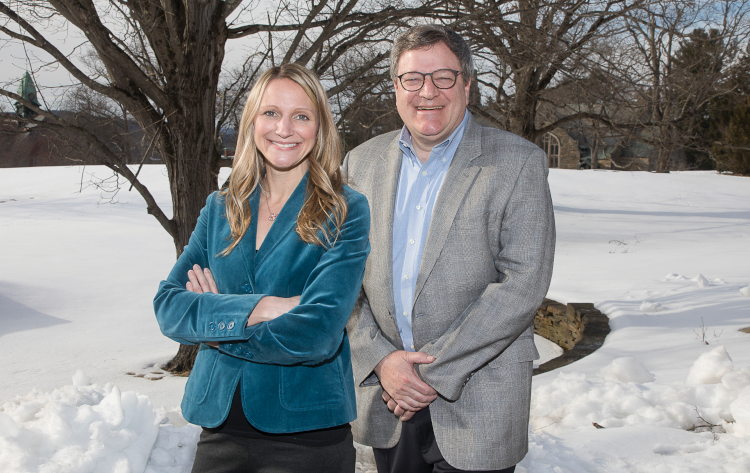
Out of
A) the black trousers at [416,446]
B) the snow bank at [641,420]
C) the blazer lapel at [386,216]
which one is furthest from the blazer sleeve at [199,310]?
the snow bank at [641,420]

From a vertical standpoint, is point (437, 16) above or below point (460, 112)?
above

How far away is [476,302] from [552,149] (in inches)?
1589

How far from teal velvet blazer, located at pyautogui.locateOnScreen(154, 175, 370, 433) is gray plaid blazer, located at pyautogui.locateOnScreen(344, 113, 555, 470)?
0.97 feet

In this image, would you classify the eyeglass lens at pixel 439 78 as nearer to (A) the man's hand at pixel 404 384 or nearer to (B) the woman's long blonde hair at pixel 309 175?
(B) the woman's long blonde hair at pixel 309 175

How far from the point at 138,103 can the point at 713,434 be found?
4755 mm

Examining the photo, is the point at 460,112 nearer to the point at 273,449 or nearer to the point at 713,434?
the point at 273,449

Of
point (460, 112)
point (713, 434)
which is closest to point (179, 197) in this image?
point (460, 112)

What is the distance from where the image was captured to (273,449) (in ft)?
5.40

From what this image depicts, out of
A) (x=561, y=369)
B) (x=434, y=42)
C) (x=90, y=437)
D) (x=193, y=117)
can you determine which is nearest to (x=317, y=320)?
Answer: (x=434, y=42)

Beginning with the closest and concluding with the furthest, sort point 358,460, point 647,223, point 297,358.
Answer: point 297,358 < point 358,460 < point 647,223

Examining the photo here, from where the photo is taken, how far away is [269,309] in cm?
167

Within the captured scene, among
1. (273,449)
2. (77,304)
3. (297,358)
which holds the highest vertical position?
(297,358)

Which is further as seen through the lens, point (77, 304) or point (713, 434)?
point (77, 304)

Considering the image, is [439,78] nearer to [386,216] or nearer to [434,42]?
[434,42]
